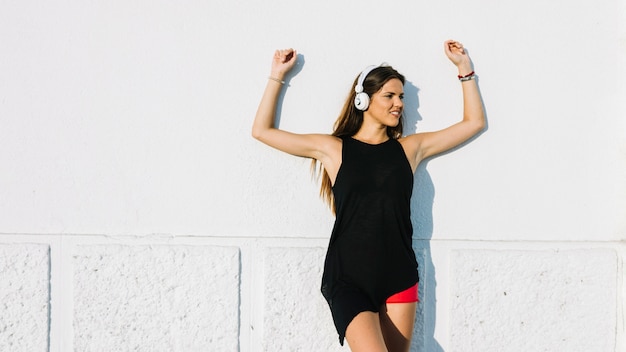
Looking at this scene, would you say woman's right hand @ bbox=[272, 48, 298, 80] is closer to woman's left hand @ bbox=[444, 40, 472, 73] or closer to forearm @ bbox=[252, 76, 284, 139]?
forearm @ bbox=[252, 76, 284, 139]

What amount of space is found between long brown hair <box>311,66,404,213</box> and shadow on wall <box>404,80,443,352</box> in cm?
10

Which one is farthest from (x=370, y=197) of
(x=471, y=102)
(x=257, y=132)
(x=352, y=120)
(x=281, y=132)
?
(x=471, y=102)

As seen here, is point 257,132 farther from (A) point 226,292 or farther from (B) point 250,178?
(A) point 226,292

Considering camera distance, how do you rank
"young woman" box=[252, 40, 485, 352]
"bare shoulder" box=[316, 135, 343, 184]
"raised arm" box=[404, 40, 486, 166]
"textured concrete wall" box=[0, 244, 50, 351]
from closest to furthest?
"young woman" box=[252, 40, 485, 352] < "bare shoulder" box=[316, 135, 343, 184] < "raised arm" box=[404, 40, 486, 166] < "textured concrete wall" box=[0, 244, 50, 351]

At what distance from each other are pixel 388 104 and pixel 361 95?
6.1 inches

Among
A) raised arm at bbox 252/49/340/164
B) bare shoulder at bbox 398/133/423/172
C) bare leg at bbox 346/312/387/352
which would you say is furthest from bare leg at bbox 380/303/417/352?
raised arm at bbox 252/49/340/164

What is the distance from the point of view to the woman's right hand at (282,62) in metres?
3.19

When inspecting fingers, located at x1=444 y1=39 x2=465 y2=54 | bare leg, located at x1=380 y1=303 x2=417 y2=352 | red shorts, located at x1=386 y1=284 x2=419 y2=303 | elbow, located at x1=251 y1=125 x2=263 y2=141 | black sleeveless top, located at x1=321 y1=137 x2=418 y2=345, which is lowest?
bare leg, located at x1=380 y1=303 x2=417 y2=352

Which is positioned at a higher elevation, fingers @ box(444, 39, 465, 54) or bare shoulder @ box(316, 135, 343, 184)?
fingers @ box(444, 39, 465, 54)

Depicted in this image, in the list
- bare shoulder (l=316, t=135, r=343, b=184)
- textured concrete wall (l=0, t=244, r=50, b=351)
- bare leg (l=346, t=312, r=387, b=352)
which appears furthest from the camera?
textured concrete wall (l=0, t=244, r=50, b=351)

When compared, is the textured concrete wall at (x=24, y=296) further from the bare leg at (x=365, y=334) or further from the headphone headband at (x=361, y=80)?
the headphone headband at (x=361, y=80)

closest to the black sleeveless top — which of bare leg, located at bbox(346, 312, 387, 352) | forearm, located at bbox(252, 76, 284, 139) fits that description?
bare leg, located at bbox(346, 312, 387, 352)

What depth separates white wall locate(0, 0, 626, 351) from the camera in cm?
325

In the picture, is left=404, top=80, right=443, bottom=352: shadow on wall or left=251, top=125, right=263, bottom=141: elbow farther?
left=404, top=80, right=443, bottom=352: shadow on wall
